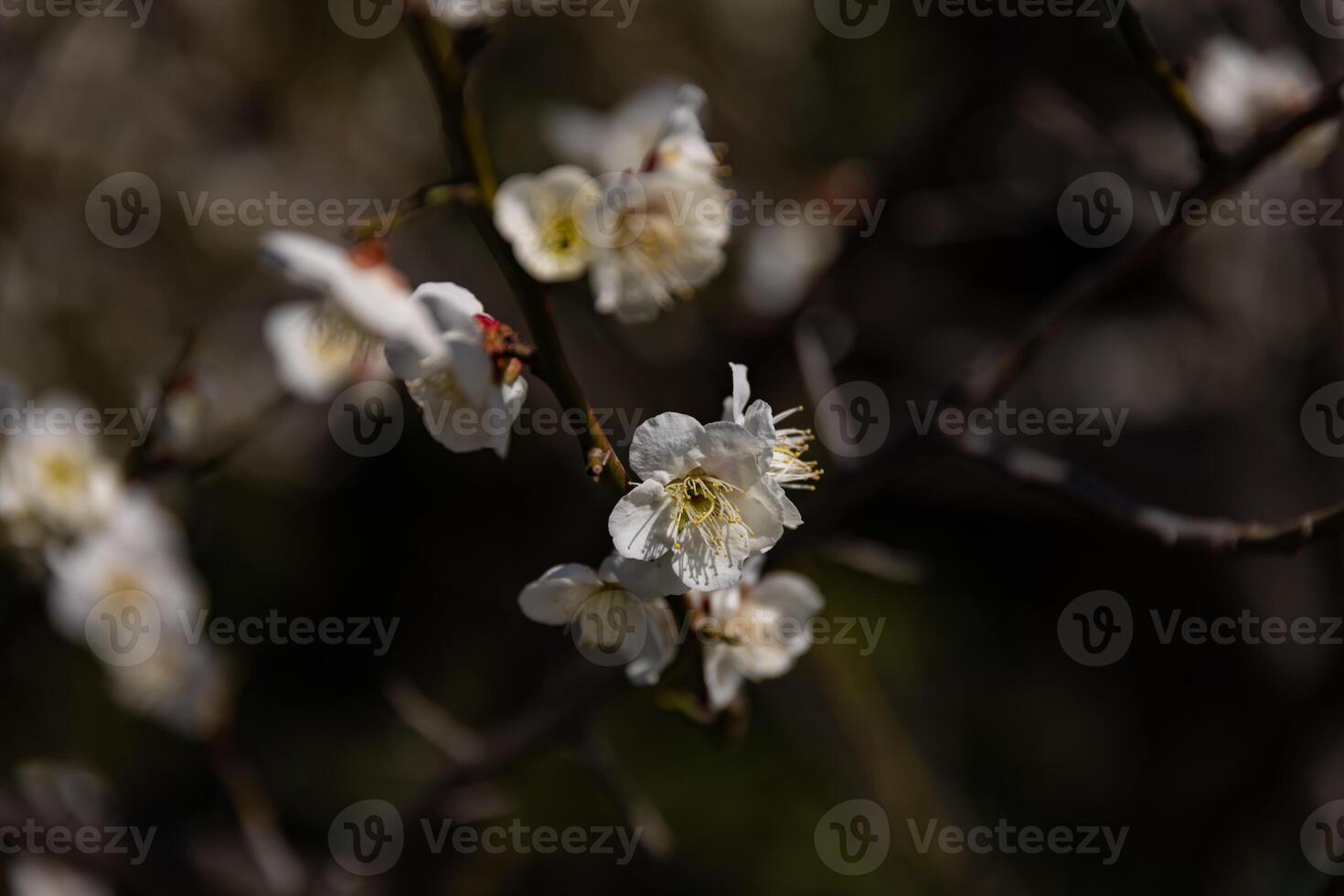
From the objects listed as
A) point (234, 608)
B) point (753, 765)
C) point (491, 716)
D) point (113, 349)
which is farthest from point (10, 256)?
point (753, 765)

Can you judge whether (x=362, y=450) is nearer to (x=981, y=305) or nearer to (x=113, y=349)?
(x=113, y=349)

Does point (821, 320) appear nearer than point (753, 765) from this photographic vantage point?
Yes

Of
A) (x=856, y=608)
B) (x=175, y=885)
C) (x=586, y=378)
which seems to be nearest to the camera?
(x=175, y=885)
